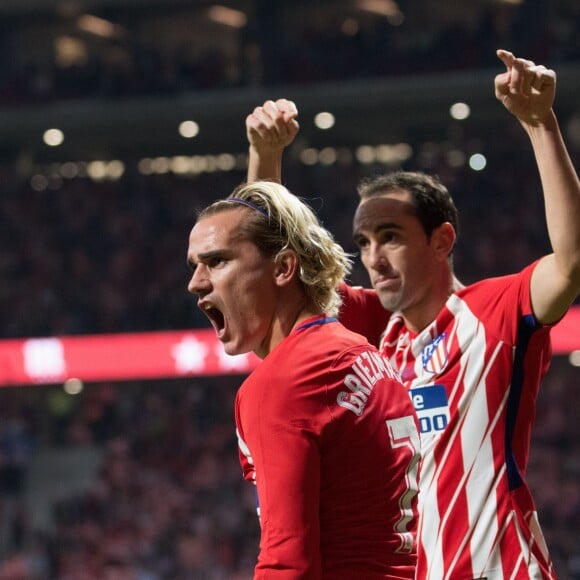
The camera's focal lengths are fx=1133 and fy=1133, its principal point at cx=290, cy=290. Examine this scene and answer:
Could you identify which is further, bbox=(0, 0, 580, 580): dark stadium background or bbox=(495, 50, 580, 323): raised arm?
bbox=(0, 0, 580, 580): dark stadium background

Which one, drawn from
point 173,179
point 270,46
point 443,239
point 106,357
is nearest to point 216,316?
point 443,239

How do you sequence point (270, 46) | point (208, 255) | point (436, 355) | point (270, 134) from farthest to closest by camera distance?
point (270, 46), point (270, 134), point (436, 355), point (208, 255)

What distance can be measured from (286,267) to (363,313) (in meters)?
1.19

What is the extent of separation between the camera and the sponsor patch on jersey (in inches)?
113

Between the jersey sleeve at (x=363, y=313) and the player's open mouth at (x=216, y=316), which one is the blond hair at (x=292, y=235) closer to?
the player's open mouth at (x=216, y=316)

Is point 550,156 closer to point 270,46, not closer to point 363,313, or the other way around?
point 363,313

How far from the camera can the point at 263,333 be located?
7.16 ft

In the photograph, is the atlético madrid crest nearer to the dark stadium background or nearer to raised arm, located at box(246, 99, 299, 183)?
raised arm, located at box(246, 99, 299, 183)

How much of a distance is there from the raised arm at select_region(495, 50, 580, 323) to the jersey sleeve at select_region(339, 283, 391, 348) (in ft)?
2.58

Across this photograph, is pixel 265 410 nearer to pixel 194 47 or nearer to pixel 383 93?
pixel 383 93

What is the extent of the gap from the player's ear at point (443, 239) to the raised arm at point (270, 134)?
0.48m

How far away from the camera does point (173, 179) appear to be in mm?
20844

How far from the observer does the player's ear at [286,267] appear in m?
2.19

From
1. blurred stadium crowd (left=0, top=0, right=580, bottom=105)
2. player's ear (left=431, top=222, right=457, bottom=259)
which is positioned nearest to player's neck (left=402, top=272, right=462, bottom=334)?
player's ear (left=431, top=222, right=457, bottom=259)
